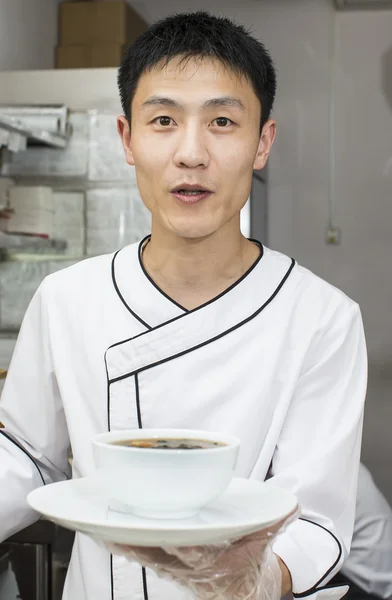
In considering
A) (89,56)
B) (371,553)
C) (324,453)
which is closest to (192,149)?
(324,453)

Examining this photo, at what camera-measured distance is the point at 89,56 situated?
4027 millimetres

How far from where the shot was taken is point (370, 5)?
448cm

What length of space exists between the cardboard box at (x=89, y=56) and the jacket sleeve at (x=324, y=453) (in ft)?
9.59

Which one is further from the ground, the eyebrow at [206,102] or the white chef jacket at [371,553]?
the eyebrow at [206,102]

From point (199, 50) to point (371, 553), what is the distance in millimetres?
1574

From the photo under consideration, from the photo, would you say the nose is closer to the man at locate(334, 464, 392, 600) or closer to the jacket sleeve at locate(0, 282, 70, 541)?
the jacket sleeve at locate(0, 282, 70, 541)

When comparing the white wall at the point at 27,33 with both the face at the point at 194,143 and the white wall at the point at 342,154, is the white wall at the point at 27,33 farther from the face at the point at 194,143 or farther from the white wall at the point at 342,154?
the face at the point at 194,143

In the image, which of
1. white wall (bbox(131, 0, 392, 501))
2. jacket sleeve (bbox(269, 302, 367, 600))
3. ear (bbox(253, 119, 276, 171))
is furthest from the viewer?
white wall (bbox(131, 0, 392, 501))

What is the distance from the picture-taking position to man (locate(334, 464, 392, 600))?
228cm

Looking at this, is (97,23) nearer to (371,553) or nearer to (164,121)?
(371,553)

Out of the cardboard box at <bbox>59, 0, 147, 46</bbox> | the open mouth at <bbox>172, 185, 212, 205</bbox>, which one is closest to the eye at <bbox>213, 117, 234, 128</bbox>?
the open mouth at <bbox>172, 185, 212, 205</bbox>

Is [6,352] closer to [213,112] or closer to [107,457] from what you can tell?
[213,112]

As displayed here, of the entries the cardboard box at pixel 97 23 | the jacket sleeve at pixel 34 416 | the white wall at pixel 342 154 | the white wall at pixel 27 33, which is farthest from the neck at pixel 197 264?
the white wall at pixel 342 154

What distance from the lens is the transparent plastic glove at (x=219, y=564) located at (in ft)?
2.88
